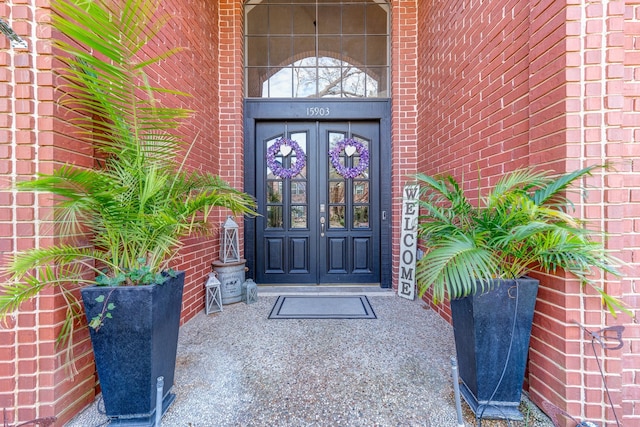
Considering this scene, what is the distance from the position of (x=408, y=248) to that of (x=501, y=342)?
5.94ft

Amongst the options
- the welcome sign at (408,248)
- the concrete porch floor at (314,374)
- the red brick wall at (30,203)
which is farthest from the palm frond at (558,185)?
the red brick wall at (30,203)

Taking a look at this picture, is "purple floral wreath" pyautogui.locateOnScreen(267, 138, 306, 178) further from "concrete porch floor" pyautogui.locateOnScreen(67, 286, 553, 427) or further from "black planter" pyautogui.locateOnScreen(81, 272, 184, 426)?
"black planter" pyautogui.locateOnScreen(81, 272, 184, 426)

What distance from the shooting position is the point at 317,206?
11.7ft

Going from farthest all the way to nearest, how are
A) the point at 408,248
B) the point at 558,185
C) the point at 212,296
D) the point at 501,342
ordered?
the point at 408,248, the point at 212,296, the point at 501,342, the point at 558,185

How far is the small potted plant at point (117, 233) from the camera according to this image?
119cm

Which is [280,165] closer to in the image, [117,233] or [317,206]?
[317,206]

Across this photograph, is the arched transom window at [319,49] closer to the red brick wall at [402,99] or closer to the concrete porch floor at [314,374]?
the red brick wall at [402,99]

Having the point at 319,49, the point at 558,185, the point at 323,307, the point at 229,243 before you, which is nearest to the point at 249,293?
the point at 229,243

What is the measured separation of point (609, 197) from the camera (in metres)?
1.27

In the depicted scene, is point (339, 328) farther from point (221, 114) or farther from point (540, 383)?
point (221, 114)

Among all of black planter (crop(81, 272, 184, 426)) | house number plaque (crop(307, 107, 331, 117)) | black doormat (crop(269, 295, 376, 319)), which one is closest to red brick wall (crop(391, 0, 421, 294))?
black doormat (crop(269, 295, 376, 319))

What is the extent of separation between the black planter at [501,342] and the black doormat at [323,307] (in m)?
1.25

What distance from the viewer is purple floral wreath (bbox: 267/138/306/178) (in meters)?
3.49

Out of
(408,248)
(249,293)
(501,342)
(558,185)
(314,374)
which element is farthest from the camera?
(408,248)
